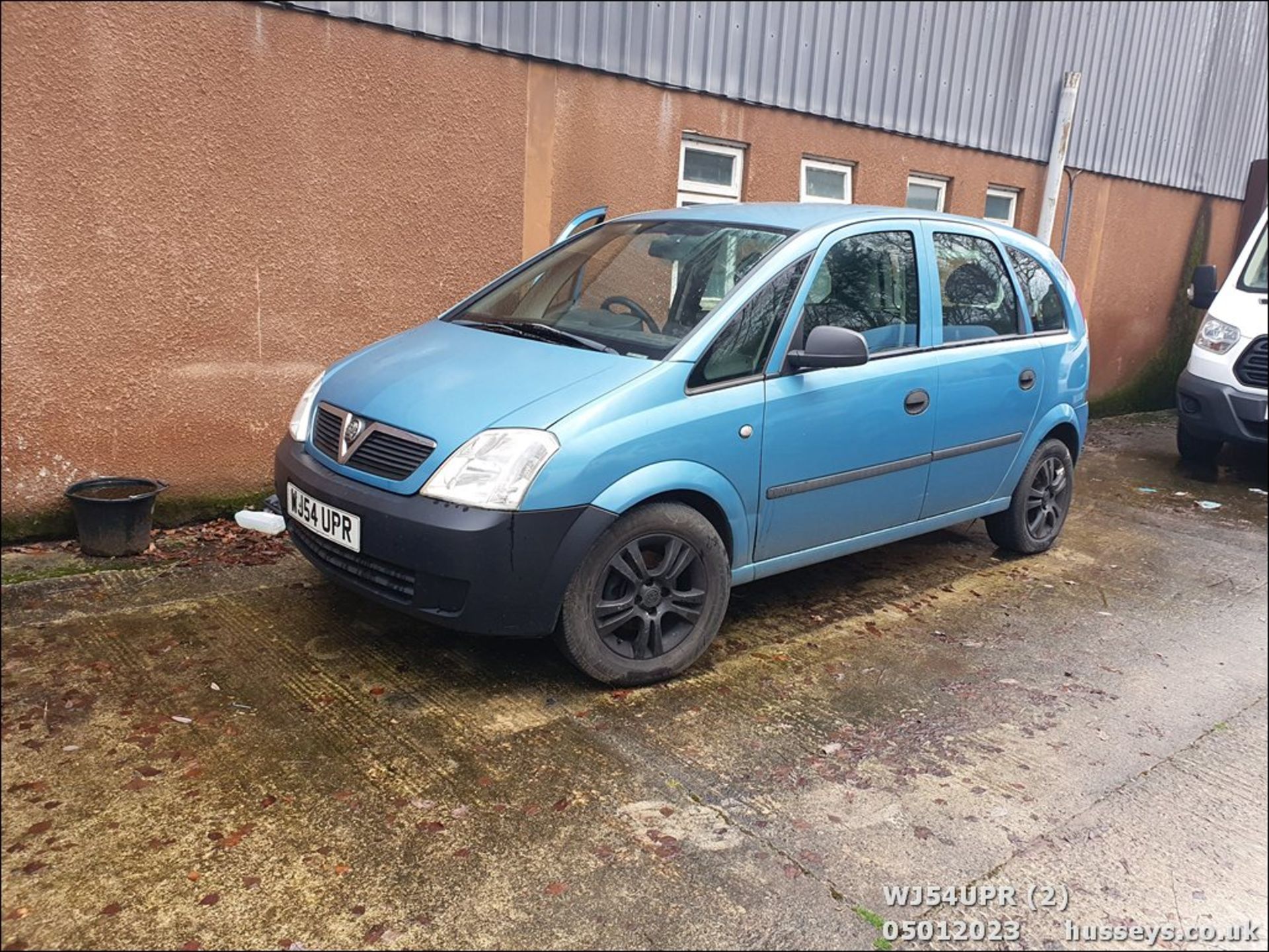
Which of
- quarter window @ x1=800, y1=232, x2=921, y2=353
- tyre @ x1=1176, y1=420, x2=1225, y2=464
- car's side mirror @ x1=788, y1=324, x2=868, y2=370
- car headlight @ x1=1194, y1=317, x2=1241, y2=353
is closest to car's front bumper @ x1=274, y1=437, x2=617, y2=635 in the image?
Result: car's side mirror @ x1=788, y1=324, x2=868, y2=370

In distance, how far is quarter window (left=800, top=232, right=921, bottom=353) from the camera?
160 inches

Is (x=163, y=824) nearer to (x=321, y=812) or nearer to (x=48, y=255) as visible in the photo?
(x=321, y=812)

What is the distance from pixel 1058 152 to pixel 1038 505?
5.41m

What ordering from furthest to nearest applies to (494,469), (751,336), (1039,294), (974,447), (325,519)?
(1039,294) → (974,447) → (751,336) → (325,519) → (494,469)

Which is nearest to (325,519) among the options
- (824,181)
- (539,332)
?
(539,332)

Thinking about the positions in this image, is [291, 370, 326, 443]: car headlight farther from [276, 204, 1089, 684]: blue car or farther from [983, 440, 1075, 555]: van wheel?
[983, 440, 1075, 555]: van wheel

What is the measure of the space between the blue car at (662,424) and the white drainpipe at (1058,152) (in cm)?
517

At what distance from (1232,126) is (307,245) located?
1124cm

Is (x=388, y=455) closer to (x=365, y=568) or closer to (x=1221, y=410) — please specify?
(x=365, y=568)

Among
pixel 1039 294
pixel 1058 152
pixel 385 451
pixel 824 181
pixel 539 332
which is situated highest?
pixel 1058 152

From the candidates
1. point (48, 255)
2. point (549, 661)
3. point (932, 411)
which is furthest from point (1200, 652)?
point (48, 255)

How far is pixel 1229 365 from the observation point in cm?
761

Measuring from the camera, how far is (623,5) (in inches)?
239

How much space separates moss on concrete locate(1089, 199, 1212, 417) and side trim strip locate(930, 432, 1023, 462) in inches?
273
